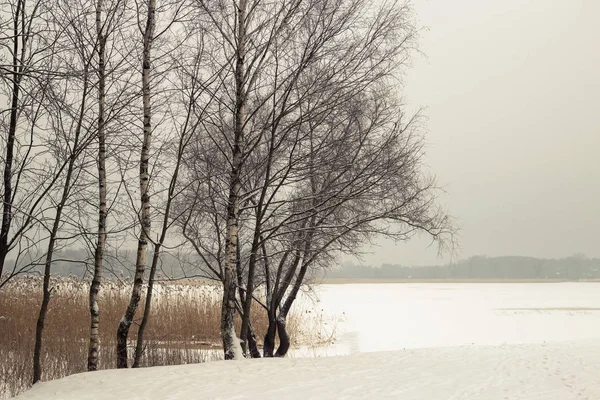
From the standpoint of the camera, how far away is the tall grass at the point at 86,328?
31.4 feet

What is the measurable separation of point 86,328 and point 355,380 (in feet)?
21.5

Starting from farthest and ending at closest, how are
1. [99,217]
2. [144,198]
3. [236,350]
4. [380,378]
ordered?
[236,350] → [144,198] → [99,217] → [380,378]

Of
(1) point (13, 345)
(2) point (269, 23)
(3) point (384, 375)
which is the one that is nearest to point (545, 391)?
(3) point (384, 375)

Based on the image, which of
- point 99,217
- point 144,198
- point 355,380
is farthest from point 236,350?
point 99,217

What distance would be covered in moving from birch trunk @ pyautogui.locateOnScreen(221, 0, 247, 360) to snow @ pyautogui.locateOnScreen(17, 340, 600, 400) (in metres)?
0.88

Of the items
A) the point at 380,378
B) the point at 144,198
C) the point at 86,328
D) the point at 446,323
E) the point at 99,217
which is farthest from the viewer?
the point at 446,323

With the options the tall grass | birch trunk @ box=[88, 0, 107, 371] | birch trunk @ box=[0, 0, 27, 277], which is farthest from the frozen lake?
birch trunk @ box=[0, 0, 27, 277]

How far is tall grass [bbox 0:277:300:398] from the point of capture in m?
9.58

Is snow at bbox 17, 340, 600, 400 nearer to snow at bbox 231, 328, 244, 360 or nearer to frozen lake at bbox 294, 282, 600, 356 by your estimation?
snow at bbox 231, 328, 244, 360

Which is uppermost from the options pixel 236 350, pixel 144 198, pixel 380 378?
pixel 144 198

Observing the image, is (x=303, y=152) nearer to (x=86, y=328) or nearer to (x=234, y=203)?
(x=234, y=203)

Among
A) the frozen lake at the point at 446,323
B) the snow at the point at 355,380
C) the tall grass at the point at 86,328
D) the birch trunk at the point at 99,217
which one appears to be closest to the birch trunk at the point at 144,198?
the birch trunk at the point at 99,217

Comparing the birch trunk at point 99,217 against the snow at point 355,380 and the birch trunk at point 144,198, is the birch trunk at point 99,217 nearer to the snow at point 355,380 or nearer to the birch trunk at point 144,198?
the birch trunk at point 144,198

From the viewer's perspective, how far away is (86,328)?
1139 centimetres
